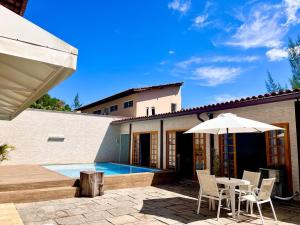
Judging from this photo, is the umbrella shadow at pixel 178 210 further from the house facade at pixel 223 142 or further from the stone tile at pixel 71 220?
the house facade at pixel 223 142

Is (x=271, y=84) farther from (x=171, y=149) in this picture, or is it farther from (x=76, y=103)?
(x=76, y=103)

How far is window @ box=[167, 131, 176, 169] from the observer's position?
44.2ft

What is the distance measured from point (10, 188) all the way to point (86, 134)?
399 inches

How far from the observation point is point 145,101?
70.8ft

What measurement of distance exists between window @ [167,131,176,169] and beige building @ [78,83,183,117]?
7325 millimetres

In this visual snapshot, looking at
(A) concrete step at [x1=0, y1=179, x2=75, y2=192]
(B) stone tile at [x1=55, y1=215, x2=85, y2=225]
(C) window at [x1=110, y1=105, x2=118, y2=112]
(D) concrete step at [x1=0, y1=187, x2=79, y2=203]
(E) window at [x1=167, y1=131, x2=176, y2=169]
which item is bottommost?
(B) stone tile at [x1=55, y1=215, x2=85, y2=225]

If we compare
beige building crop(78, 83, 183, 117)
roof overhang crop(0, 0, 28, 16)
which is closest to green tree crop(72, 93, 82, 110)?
beige building crop(78, 83, 183, 117)

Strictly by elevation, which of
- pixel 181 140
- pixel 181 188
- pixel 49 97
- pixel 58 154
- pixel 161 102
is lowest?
pixel 181 188

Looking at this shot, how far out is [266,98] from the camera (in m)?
8.16

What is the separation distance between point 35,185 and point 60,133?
8.86 metres

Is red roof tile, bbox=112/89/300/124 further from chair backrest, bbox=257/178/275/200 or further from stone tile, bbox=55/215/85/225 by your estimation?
stone tile, bbox=55/215/85/225

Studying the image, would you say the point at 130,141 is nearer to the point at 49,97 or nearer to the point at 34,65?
the point at 34,65

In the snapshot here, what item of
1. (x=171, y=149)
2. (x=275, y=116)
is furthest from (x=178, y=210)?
(x=171, y=149)

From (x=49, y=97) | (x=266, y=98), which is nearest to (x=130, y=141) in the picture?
(x=266, y=98)
